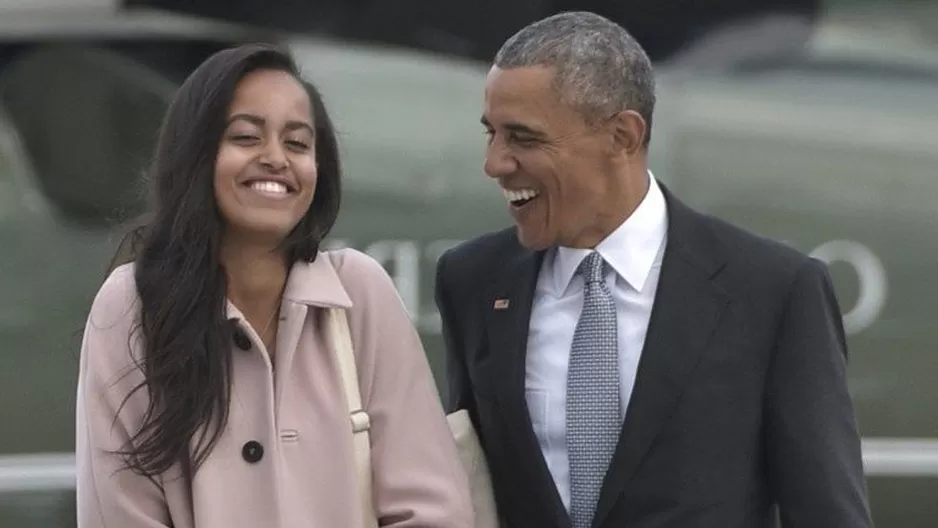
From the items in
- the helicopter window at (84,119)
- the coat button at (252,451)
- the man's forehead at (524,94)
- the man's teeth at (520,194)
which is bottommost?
the coat button at (252,451)

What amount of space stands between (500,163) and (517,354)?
0.30 meters

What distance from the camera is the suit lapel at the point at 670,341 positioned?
2.31 m

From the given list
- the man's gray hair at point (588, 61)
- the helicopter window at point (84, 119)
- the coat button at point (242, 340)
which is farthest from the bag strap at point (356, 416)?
the helicopter window at point (84, 119)

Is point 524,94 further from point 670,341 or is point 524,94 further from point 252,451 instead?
point 252,451

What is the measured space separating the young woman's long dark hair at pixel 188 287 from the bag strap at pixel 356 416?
16 cm

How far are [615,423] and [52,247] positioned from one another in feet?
7.69

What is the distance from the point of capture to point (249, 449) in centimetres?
222

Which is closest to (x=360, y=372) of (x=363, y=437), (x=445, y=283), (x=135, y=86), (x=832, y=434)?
(x=363, y=437)

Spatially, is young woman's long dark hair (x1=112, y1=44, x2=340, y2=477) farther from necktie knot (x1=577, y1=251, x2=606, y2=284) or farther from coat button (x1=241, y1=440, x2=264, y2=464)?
necktie knot (x1=577, y1=251, x2=606, y2=284)

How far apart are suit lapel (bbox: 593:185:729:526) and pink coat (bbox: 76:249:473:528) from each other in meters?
0.25

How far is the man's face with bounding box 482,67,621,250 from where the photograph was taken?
2369mm

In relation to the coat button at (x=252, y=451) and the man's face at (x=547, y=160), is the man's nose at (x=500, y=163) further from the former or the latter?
the coat button at (x=252, y=451)

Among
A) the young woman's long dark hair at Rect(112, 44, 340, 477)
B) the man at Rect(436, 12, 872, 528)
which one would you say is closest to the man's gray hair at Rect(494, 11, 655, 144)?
the man at Rect(436, 12, 872, 528)

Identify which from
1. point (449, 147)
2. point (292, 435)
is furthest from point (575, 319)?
point (449, 147)
